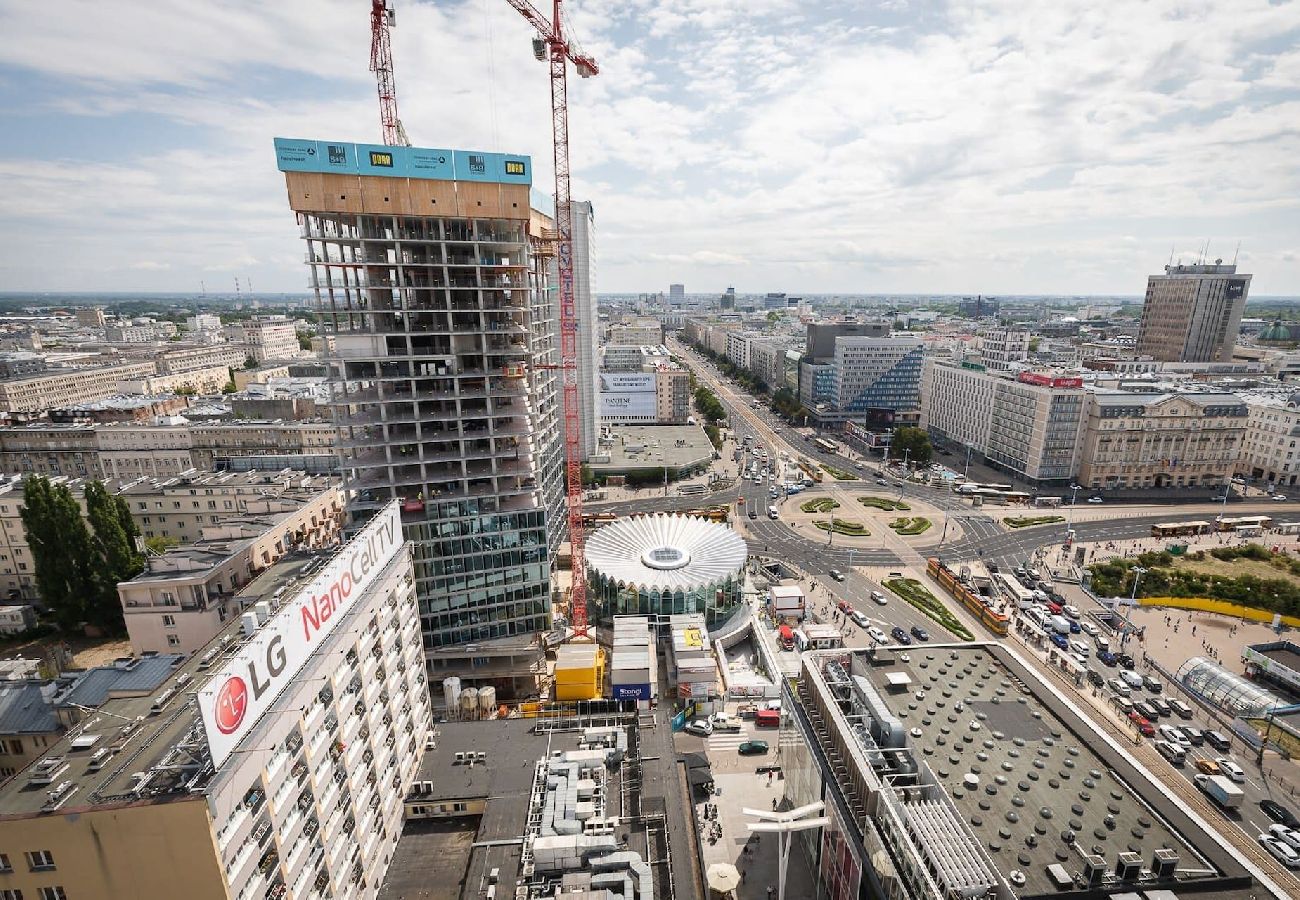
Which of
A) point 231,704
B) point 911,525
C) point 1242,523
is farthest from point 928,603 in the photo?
point 231,704

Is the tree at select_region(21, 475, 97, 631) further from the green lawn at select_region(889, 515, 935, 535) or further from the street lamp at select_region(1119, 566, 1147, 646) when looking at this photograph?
the street lamp at select_region(1119, 566, 1147, 646)

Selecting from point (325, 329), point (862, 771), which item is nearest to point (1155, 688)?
point (862, 771)

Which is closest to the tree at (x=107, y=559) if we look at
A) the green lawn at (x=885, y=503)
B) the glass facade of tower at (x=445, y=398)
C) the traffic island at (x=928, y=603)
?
the glass facade of tower at (x=445, y=398)

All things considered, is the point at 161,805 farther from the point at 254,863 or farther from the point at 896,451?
the point at 896,451

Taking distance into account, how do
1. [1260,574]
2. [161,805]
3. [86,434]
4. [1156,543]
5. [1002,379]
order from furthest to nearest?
[1002,379], [86,434], [1156,543], [1260,574], [161,805]

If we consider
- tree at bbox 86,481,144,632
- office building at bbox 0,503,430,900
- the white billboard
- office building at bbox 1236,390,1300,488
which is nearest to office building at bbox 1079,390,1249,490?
office building at bbox 1236,390,1300,488

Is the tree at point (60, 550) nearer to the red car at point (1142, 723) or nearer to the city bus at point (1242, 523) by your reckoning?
the red car at point (1142, 723)

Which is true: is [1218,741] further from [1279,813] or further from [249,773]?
[249,773]
